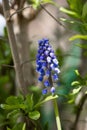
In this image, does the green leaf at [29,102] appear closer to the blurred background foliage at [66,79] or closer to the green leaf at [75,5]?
the blurred background foliage at [66,79]

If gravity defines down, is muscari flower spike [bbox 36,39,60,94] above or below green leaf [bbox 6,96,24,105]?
above

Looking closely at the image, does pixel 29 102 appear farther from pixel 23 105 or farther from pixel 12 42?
pixel 12 42

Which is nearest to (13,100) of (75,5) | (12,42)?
(12,42)

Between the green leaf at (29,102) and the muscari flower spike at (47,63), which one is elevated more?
the muscari flower spike at (47,63)

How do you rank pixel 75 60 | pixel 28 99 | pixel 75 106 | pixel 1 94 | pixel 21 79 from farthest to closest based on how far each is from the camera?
1. pixel 75 60
2. pixel 1 94
3. pixel 75 106
4. pixel 21 79
5. pixel 28 99

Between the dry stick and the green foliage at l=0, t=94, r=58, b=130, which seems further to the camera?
the dry stick

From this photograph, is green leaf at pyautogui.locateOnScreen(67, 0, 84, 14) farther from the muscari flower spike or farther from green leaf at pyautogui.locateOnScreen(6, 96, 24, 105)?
green leaf at pyautogui.locateOnScreen(6, 96, 24, 105)

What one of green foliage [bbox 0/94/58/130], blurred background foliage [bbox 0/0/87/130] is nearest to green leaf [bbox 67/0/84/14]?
blurred background foliage [bbox 0/0/87/130]

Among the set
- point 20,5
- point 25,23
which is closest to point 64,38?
point 25,23

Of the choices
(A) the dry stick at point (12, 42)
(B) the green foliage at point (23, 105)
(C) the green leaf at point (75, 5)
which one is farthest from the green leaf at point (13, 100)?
(C) the green leaf at point (75, 5)

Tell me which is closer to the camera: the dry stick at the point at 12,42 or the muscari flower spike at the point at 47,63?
the muscari flower spike at the point at 47,63

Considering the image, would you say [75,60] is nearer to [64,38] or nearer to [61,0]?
[64,38]
